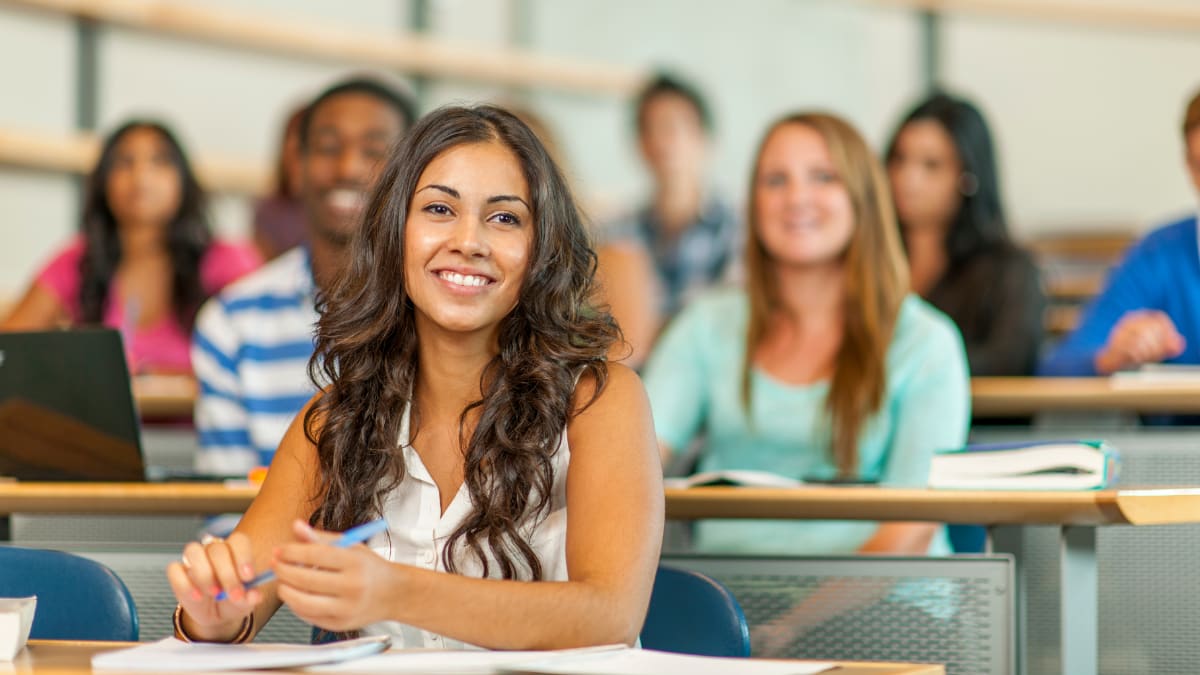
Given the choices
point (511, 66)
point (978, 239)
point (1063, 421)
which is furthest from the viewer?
point (511, 66)

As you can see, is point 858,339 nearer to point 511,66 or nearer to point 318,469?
point 318,469

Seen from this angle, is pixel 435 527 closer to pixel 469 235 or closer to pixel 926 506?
pixel 469 235

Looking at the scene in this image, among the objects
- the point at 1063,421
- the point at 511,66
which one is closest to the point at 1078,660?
the point at 1063,421

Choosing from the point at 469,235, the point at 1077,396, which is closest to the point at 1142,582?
the point at 1077,396

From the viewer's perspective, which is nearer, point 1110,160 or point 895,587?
point 895,587

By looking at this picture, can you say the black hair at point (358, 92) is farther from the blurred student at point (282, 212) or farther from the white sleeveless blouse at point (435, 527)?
the white sleeveless blouse at point (435, 527)

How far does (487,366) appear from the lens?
6.06 feet

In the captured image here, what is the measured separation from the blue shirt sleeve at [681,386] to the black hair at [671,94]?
2.68 metres

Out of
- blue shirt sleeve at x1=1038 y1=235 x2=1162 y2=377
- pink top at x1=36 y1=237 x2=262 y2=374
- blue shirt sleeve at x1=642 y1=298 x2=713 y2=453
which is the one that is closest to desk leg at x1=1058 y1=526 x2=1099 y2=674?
blue shirt sleeve at x1=642 y1=298 x2=713 y2=453

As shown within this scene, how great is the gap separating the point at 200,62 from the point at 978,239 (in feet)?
10.9

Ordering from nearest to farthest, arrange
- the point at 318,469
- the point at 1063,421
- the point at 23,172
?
1. the point at 318,469
2. the point at 1063,421
3. the point at 23,172

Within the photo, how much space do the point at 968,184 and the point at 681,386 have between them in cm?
136

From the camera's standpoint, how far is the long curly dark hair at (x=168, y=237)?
416 cm

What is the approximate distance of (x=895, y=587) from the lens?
2166 millimetres
